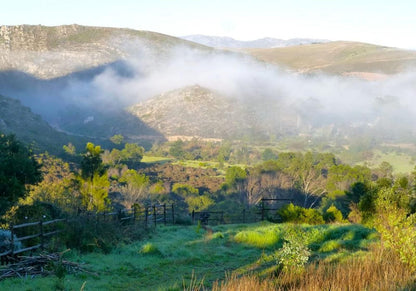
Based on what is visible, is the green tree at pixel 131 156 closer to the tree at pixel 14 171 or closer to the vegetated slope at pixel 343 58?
the tree at pixel 14 171

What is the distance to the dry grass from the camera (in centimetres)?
589

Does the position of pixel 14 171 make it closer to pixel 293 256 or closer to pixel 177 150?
pixel 293 256

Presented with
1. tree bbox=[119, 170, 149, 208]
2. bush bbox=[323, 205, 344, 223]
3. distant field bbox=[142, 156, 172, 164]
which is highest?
bush bbox=[323, 205, 344, 223]

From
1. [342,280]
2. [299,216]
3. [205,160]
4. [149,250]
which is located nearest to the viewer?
[342,280]

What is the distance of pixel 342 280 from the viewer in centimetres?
620

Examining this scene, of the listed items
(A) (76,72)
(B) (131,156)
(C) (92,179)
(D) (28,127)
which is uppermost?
(A) (76,72)

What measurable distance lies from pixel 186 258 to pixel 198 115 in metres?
87.2

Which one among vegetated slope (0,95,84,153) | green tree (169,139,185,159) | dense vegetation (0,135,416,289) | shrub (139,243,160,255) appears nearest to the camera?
dense vegetation (0,135,416,289)

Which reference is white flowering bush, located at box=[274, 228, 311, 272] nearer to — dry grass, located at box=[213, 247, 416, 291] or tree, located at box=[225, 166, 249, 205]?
dry grass, located at box=[213, 247, 416, 291]

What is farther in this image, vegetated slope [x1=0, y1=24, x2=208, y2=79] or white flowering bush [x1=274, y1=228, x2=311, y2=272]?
vegetated slope [x1=0, y1=24, x2=208, y2=79]

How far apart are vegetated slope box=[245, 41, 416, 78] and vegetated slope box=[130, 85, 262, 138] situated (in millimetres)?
33081

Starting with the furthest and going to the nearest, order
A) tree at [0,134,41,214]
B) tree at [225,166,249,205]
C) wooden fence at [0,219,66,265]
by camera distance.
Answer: tree at [225,166,249,205], tree at [0,134,41,214], wooden fence at [0,219,66,265]

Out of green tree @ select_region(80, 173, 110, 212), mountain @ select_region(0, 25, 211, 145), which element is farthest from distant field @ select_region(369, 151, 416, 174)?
green tree @ select_region(80, 173, 110, 212)

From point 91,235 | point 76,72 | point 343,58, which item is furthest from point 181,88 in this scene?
point 91,235
